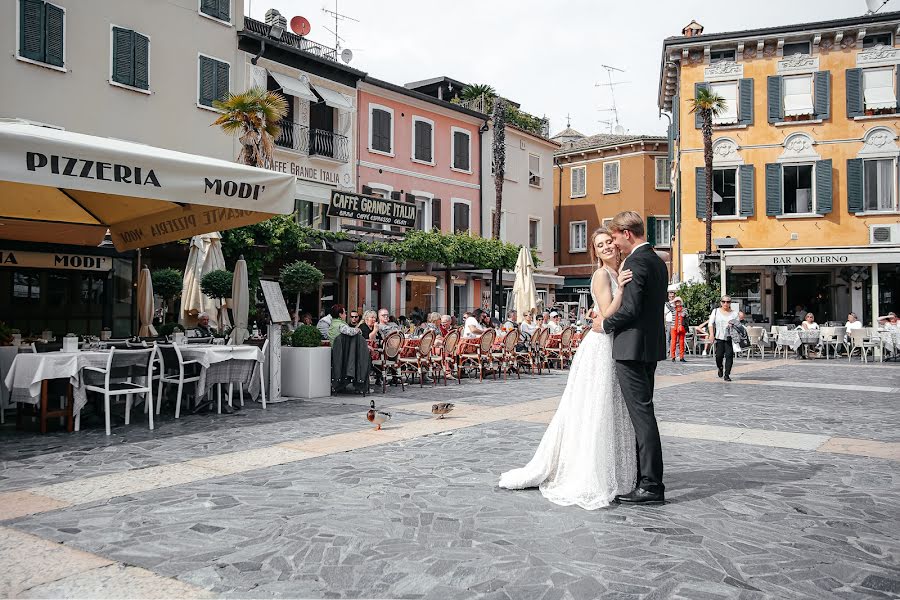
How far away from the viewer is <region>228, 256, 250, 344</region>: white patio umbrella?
10.2 meters

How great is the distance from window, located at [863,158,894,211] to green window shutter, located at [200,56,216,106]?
2142 centimetres

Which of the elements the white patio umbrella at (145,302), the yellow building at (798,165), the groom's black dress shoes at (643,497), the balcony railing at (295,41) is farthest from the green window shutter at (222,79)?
Result: the groom's black dress shoes at (643,497)

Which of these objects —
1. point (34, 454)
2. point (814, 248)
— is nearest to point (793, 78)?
point (814, 248)

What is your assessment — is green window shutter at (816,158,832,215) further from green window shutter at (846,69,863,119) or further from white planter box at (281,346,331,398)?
white planter box at (281,346,331,398)

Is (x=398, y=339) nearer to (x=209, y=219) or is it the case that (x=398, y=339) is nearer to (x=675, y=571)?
(x=209, y=219)

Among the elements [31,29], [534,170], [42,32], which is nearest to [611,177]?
[534,170]

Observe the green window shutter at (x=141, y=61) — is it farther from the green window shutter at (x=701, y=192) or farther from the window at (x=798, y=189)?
the window at (x=798, y=189)

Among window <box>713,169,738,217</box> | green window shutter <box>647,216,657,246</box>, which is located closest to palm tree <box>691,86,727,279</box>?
window <box>713,169,738,217</box>

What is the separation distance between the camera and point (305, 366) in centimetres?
1040

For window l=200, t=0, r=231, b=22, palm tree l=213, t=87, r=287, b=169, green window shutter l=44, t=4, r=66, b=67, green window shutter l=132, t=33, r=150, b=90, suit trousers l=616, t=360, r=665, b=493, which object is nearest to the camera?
suit trousers l=616, t=360, r=665, b=493

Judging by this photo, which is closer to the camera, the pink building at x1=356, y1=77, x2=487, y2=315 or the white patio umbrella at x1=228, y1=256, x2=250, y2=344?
the white patio umbrella at x1=228, y1=256, x2=250, y2=344

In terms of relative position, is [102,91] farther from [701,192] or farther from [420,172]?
[701,192]

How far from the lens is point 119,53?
683 inches

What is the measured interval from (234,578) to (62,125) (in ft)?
52.5
